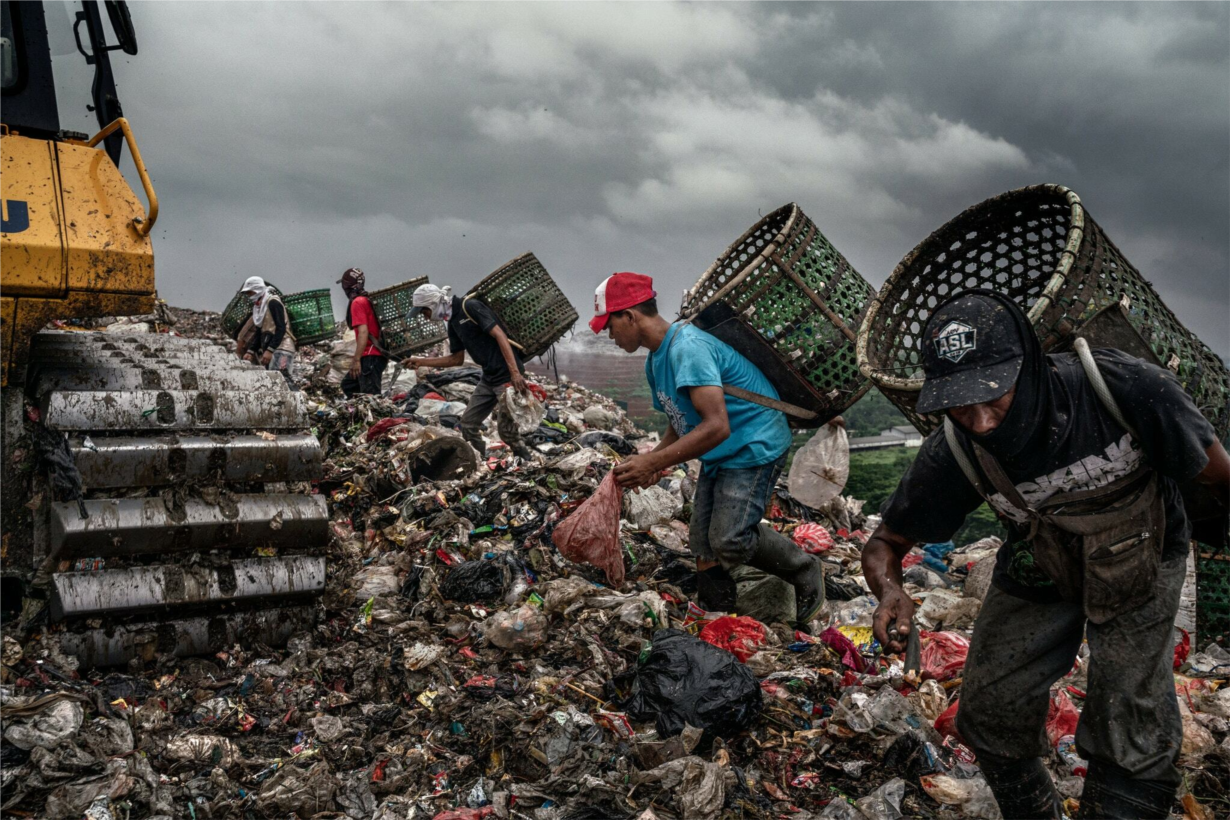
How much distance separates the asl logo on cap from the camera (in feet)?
6.82

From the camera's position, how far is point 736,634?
3855 millimetres

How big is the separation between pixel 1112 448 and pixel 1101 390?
0.49 ft

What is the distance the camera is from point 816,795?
2871 mm

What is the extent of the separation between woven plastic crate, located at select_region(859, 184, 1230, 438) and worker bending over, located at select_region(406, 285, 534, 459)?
4.59 metres

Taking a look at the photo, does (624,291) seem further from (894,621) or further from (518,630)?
(894,621)

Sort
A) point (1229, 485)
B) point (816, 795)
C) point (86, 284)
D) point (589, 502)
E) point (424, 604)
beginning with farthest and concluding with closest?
point (424, 604) < point (589, 502) < point (86, 284) < point (816, 795) < point (1229, 485)

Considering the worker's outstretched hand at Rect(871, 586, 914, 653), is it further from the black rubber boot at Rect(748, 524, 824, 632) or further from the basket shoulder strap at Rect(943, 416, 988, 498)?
the black rubber boot at Rect(748, 524, 824, 632)

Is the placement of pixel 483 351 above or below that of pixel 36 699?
above

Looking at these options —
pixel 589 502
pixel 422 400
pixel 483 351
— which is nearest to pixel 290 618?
pixel 589 502

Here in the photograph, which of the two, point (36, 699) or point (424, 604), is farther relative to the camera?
point (424, 604)

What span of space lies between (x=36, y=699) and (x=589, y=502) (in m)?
2.21

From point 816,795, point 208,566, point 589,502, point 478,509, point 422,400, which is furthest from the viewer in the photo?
point 422,400

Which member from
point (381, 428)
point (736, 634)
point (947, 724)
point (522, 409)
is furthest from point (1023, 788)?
point (381, 428)

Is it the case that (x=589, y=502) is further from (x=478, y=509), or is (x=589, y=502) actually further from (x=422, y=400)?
(x=422, y=400)
